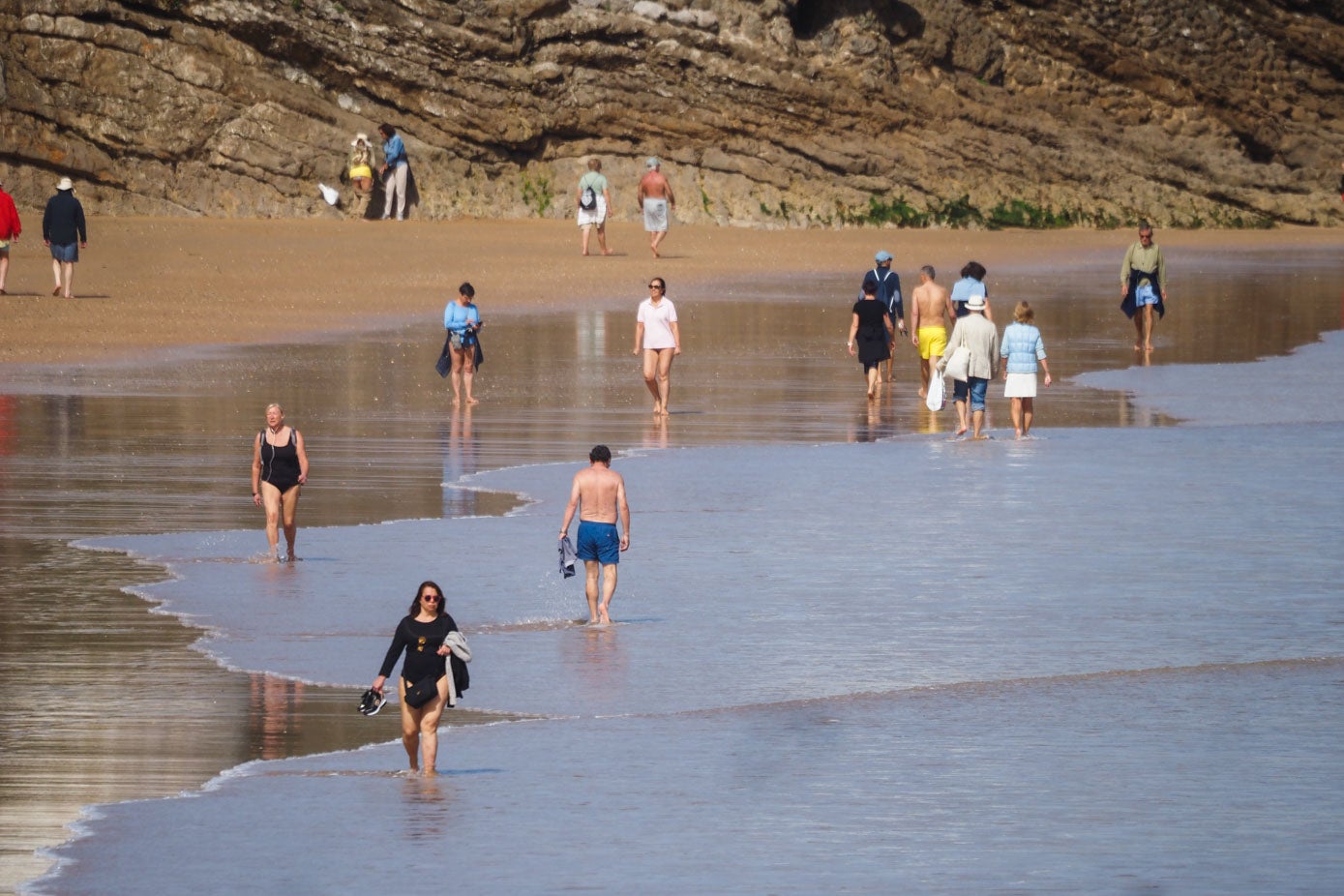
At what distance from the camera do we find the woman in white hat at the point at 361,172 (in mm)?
44469

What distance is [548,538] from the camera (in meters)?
16.1

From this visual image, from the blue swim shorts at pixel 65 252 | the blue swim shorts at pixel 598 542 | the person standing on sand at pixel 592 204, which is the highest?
the person standing on sand at pixel 592 204

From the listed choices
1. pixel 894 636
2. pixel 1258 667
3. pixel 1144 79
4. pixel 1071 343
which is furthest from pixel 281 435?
pixel 1144 79

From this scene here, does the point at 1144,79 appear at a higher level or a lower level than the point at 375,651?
higher

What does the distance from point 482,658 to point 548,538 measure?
345cm

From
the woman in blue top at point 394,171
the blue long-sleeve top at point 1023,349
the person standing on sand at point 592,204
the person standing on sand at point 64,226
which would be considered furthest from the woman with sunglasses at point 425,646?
the woman in blue top at point 394,171

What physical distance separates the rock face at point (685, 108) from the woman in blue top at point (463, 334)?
22.6 m

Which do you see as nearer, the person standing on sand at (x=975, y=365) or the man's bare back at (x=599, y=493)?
the man's bare back at (x=599, y=493)

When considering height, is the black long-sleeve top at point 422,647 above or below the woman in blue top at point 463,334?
below

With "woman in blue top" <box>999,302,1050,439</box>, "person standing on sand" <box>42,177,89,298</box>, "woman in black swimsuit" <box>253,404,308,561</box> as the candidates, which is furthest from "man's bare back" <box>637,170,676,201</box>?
"woman in black swimsuit" <box>253,404,308,561</box>

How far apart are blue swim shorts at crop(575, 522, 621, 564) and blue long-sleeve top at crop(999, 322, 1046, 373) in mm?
8605

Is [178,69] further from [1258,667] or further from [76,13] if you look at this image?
[1258,667]

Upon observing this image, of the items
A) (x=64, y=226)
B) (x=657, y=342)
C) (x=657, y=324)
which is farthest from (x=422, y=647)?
(x=64, y=226)

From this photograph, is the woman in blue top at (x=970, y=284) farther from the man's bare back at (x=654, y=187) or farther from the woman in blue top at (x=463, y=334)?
the man's bare back at (x=654, y=187)
